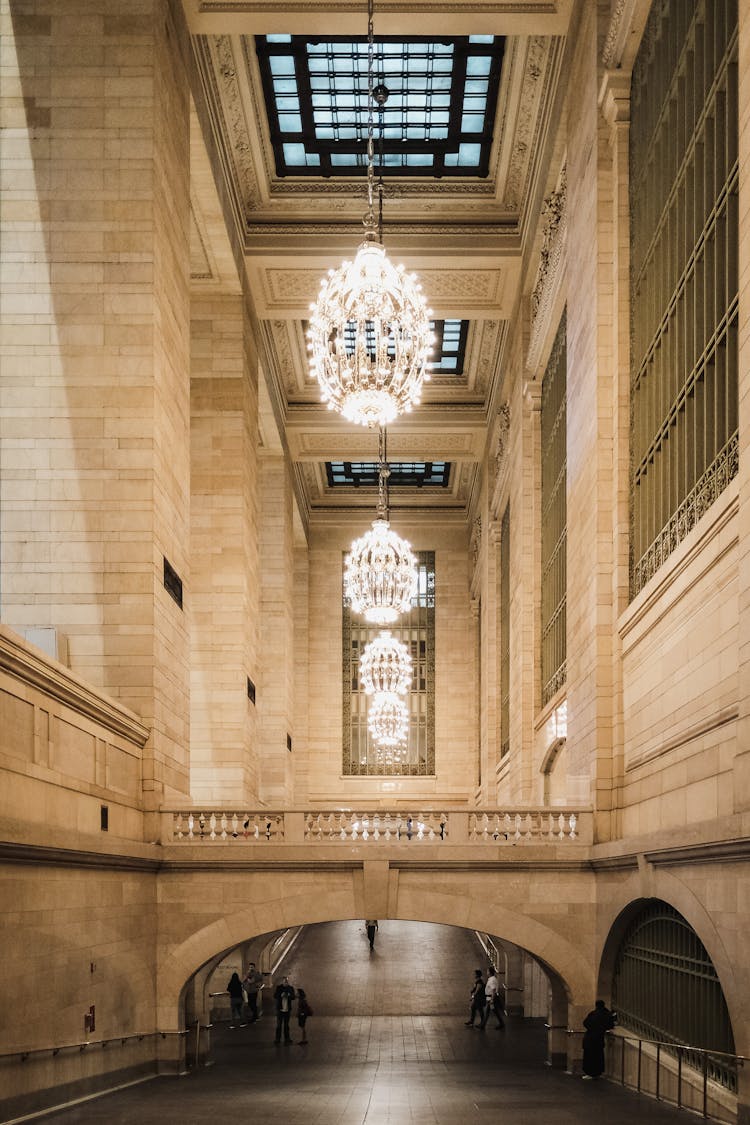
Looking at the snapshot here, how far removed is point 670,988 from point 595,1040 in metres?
2.37

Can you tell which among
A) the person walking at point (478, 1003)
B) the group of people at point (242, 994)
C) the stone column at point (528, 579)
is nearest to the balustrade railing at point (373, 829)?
the person walking at point (478, 1003)

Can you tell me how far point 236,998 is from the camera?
73.8 ft

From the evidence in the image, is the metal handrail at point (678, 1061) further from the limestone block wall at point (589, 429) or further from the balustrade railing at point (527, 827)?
the limestone block wall at point (589, 429)

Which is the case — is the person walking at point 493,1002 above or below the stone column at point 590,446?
below

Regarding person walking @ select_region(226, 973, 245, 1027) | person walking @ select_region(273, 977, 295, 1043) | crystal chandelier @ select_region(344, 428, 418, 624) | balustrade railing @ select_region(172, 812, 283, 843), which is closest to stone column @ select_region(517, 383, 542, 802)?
crystal chandelier @ select_region(344, 428, 418, 624)

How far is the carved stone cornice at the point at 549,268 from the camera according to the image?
20000 millimetres

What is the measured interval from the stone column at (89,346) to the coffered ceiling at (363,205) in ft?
7.94

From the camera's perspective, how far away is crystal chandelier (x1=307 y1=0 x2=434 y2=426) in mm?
10977

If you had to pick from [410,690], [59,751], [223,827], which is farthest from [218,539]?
[410,690]

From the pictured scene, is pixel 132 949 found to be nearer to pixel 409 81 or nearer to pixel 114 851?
pixel 114 851

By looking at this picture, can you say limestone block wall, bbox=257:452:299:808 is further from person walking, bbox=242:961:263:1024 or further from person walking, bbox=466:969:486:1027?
person walking, bbox=466:969:486:1027

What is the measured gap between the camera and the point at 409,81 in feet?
67.7

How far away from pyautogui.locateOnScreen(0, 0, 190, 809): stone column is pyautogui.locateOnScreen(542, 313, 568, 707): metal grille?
699 centimetres

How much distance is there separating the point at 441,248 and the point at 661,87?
10.2m
